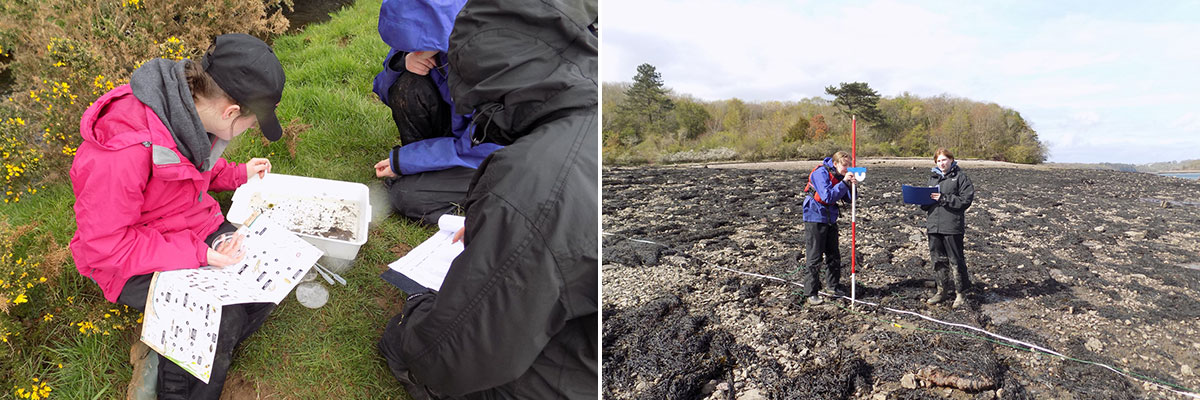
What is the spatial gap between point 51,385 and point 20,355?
0.46 ft

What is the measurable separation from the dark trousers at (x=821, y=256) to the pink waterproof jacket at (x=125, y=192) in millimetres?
1713

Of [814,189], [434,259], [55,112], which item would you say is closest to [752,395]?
[814,189]

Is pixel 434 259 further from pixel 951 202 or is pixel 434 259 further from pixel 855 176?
pixel 951 202

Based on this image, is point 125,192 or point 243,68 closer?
point 125,192

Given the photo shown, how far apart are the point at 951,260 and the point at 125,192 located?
6.78ft

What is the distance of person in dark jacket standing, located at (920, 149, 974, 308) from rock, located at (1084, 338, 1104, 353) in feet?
0.86

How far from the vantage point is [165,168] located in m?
1.75

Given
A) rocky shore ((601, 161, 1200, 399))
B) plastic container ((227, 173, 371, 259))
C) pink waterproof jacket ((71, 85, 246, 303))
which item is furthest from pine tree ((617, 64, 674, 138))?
pink waterproof jacket ((71, 85, 246, 303))

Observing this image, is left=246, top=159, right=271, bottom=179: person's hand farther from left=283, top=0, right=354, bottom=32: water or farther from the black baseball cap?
left=283, top=0, right=354, bottom=32: water

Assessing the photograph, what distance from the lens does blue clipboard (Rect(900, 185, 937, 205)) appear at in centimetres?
171

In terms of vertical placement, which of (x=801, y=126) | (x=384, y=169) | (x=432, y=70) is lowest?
(x=384, y=169)

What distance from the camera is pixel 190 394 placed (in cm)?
189

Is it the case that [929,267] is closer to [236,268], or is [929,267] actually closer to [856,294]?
[856,294]

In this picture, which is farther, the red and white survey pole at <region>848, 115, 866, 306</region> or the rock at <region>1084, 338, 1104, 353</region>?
the red and white survey pole at <region>848, 115, 866, 306</region>
